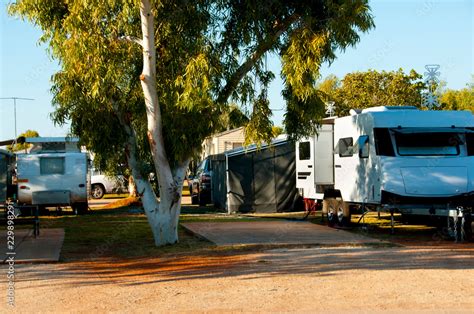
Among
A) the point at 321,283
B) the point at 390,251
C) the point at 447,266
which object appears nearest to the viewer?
the point at 321,283

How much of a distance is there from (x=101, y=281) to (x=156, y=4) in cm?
558

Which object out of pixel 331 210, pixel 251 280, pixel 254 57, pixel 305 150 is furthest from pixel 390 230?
pixel 251 280

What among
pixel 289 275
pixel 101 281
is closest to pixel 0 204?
pixel 101 281

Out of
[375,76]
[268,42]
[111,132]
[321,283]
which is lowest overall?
[321,283]

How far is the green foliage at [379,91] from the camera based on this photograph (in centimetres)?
4269

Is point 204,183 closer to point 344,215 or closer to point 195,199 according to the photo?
point 195,199

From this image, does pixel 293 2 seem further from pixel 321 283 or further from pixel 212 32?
pixel 321 283

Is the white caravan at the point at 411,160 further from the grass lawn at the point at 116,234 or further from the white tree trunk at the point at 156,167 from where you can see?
the white tree trunk at the point at 156,167

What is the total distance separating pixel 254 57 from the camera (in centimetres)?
1459

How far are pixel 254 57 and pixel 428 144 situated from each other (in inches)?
196

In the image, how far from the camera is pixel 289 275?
11000 millimetres

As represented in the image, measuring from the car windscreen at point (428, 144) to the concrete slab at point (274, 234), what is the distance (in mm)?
2271

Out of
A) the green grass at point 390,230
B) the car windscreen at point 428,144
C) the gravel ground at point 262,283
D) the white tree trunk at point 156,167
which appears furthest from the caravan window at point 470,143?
the white tree trunk at point 156,167

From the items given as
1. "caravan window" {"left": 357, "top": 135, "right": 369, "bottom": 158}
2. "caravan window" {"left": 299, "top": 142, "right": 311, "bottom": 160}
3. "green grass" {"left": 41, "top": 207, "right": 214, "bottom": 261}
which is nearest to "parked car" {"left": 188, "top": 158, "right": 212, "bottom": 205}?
"green grass" {"left": 41, "top": 207, "right": 214, "bottom": 261}
